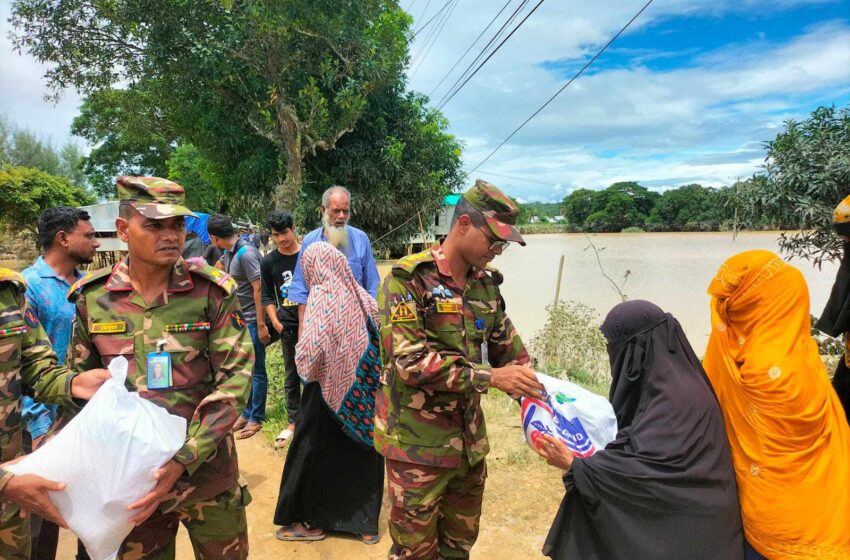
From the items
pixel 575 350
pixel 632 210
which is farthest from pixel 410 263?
pixel 632 210

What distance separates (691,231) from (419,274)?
50.7m

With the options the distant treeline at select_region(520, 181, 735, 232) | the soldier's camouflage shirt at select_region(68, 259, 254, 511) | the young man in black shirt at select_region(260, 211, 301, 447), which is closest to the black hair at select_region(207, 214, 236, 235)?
the young man in black shirt at select_region(260, 211, 301, 447)

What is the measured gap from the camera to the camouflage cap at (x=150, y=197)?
1.79 m

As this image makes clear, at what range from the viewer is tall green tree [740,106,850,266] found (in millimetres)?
3541

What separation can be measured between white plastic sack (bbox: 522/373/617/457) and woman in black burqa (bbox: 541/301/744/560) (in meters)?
0.05

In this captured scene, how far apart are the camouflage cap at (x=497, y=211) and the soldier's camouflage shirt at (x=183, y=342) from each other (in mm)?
1066

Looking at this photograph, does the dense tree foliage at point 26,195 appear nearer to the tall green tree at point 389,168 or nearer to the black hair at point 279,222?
the tall green tree at point 389,168

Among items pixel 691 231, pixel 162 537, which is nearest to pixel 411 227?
pixel 162 537

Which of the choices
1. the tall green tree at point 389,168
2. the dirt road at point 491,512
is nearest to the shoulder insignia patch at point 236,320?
the dirt road at point 491,512

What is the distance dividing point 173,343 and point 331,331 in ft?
3.82

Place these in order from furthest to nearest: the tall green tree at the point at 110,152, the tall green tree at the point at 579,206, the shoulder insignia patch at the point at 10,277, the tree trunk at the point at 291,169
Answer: the tall green tree at the point at 579,206 → the tall green tree at the point at 110,152 → the tree trunk at the point at 291,169 → the shoulder insignia patch at the point at 10,277

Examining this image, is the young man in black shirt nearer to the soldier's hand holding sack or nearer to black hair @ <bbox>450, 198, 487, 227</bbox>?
black hair @ <bbox>450, 198, 487, 227</bbox>

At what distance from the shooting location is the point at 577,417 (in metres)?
2.06

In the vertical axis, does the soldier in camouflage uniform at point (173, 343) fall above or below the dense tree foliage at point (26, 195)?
below
